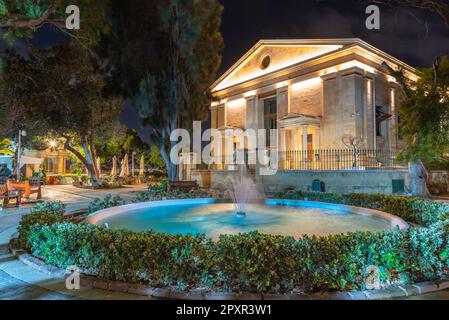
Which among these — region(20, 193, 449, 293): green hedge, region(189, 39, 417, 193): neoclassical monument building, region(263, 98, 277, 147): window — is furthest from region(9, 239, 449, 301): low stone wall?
region(263, 98, 277, 147): window

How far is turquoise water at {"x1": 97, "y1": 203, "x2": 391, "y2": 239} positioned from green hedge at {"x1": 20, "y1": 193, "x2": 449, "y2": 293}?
289cm

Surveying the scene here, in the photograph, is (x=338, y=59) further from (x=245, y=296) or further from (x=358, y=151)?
(x=245, y=296)

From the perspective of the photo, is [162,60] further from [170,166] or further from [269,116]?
[269,116]

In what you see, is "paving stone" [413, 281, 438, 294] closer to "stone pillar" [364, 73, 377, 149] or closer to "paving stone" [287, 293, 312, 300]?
"paving stone" [287, 293, 312, 300]

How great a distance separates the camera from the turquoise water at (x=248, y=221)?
7285 mm

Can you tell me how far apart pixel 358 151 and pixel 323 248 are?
13945 millimetres

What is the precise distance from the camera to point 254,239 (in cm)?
378

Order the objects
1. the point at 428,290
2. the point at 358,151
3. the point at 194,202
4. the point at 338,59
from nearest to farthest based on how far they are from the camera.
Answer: the point at 428,290, the point at 194,202, the point at 358,151, the point at 338,59

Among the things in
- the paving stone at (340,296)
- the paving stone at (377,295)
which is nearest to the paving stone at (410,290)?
the paving stone at (377,295)

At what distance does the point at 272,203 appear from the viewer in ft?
39.0

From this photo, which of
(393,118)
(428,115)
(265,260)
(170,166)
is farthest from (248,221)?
(393,118)

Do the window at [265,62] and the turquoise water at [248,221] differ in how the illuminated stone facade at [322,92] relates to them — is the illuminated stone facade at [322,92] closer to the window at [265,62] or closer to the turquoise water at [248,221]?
the window at [265,62]
